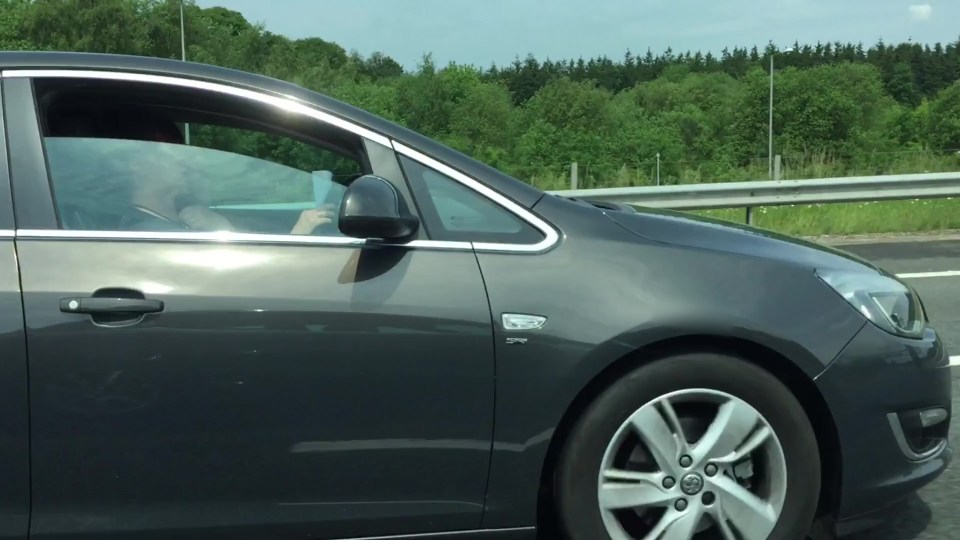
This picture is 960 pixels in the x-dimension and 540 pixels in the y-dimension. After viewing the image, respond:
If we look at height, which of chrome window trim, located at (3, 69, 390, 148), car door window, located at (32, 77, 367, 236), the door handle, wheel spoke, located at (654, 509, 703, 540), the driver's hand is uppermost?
chrome window trim, located at (3, 69, 390, 148)

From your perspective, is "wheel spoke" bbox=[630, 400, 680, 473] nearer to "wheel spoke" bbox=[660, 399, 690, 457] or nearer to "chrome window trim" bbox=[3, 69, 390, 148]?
"wheel spoke" bbox=[660, 399, 690, 457]

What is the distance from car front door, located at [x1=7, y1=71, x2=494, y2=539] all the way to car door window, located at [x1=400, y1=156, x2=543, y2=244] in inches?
2.1

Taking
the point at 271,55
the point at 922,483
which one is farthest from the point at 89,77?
the point at 271,55

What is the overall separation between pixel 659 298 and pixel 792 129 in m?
83.5

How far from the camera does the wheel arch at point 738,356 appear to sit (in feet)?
9.68

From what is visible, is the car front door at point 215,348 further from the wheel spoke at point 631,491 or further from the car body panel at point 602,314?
the wheel spoke at point 631,491

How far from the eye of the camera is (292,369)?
2752mm

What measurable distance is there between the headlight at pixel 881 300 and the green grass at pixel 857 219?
27.8 ft

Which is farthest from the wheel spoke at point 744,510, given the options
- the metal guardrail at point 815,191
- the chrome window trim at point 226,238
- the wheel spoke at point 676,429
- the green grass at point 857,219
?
the green grass at point 857,219

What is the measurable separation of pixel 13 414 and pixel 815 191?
33.3ft

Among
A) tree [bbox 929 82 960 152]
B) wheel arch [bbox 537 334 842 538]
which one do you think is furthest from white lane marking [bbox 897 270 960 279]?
tree [bbox 929 82 960 152]

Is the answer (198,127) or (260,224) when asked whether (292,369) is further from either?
(198,127)

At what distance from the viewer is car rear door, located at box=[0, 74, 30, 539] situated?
2.62 meters

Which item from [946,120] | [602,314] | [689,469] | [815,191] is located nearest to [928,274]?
[815,191]
